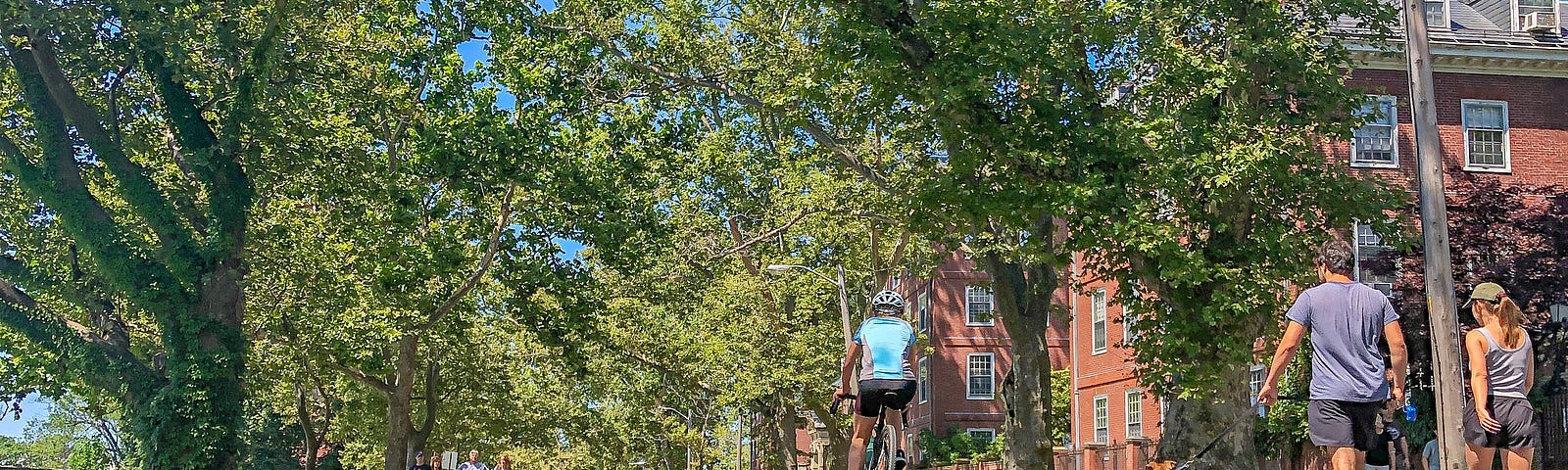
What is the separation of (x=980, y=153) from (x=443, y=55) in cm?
1134

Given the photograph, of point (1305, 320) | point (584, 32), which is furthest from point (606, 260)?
point (1305, 320)

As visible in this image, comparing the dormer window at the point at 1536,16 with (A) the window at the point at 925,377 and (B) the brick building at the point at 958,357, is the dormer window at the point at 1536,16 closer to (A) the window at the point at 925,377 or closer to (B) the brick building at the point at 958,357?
(B) the brick building at the point at 958,357

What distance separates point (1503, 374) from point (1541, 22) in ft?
98.2

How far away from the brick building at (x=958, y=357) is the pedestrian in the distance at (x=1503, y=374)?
51.2 meters

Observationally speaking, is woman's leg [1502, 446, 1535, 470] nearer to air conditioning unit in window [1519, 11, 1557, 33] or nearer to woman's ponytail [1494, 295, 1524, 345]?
woman's ponytail [1494, 295, 1524, 345]

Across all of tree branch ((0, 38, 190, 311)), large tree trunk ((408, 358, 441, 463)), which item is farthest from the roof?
large tree trunk ((408, 358, 441, 463))

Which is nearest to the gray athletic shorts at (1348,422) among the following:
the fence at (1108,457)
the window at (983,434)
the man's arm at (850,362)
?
the man's arm at (850,362)

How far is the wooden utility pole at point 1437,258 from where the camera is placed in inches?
460

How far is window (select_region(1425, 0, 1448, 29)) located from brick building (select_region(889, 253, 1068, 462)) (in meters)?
26.5

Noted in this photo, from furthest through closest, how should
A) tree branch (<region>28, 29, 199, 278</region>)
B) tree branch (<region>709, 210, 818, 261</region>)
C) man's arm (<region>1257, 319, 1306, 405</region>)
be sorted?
1. tree branch (<region>709, 210, 818, 261</region>)
2. tree branch (<region>28, 29, 199, 278</region>)
3. man's arm (<region>1257, 319, 1306, 405</region>)

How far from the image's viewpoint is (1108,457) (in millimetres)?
Result: 29141

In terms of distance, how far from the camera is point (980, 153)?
2131cm

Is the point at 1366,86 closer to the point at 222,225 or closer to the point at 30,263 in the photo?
the point at 222,225

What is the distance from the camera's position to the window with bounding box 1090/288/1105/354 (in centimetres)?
4362
